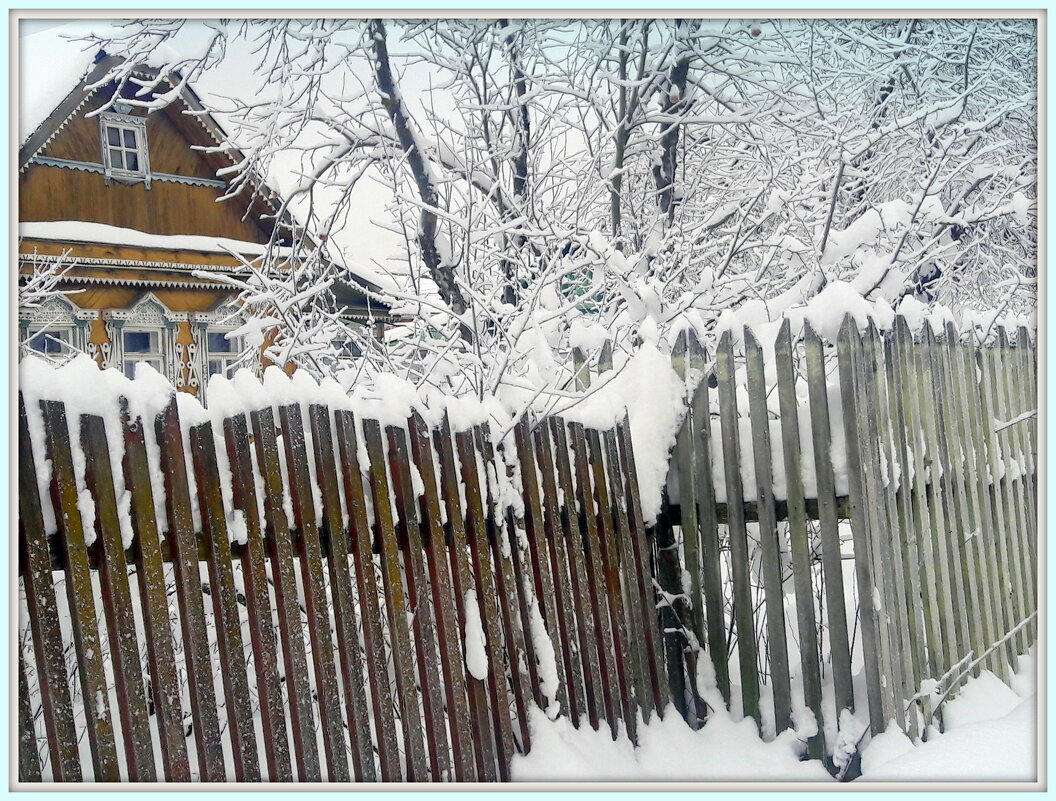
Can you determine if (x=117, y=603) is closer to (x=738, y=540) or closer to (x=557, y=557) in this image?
(x=557, y=557)

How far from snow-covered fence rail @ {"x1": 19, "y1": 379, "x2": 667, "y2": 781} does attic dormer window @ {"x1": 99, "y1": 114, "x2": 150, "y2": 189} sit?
2.03m

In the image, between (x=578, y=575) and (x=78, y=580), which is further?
(x=578, y=575)

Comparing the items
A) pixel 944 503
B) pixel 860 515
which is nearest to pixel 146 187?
pixel 860 515

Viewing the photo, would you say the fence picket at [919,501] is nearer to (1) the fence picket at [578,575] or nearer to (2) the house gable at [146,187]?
(1) the fence picket at [578,575]

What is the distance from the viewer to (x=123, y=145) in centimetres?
339

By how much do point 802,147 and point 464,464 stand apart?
302cm

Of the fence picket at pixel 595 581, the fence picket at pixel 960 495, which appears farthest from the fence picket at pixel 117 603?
the fence picket at pixel 960 495

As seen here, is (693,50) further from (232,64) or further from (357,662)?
(357,662)

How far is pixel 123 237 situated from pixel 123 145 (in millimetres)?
435

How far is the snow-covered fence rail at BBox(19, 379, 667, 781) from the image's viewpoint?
5.50 ft

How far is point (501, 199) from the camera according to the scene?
13.5 feet

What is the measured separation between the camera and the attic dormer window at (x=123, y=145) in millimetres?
3334

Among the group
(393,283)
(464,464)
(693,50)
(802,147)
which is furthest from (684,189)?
(464,464)

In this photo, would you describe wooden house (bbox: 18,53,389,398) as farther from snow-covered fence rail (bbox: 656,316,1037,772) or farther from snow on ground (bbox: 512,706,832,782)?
snow on ground (bbox: 512,706,832,782)
